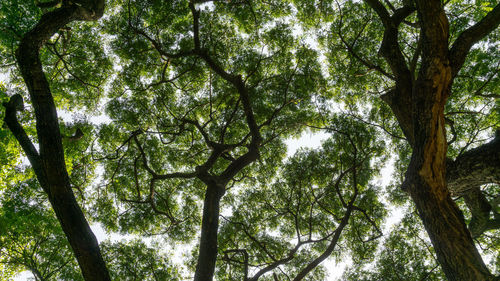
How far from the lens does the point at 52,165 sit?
11.3 feet

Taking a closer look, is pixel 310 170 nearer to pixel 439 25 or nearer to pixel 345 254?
pixel 345 254

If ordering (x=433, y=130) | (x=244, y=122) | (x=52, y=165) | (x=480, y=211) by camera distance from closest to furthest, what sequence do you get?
(x=52, y=165)
(x=433, y=130)
(x=480, y=211)
(x=244, y=122)

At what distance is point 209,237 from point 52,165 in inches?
121

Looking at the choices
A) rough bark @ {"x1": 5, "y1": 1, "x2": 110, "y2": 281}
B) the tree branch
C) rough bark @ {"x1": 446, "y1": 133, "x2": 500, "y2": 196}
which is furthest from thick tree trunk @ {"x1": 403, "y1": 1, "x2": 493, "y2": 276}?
rough bark @ {"x1": 5, "y1": 1, "x2": 110, "y2": 281}

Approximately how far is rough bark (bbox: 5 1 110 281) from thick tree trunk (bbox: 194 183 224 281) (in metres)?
2.10

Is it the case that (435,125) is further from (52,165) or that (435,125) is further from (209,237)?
(52,165)

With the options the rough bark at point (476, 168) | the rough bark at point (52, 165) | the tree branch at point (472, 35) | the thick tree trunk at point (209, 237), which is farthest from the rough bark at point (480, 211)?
the rough bark at point (52, 165)

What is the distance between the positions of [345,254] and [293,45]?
7.29 meters

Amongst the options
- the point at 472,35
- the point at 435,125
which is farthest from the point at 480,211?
the point at 472,35

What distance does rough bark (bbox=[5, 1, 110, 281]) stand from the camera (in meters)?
3.19

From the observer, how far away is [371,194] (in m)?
8.45

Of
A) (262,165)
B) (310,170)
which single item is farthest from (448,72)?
(262,165)

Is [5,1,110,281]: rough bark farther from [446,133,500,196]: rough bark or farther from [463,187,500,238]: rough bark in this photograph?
[463,187,500,238]: rough bark

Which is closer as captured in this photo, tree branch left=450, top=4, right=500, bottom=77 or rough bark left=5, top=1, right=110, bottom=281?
rough bark left=5, top=1, right=110, bottom=281
